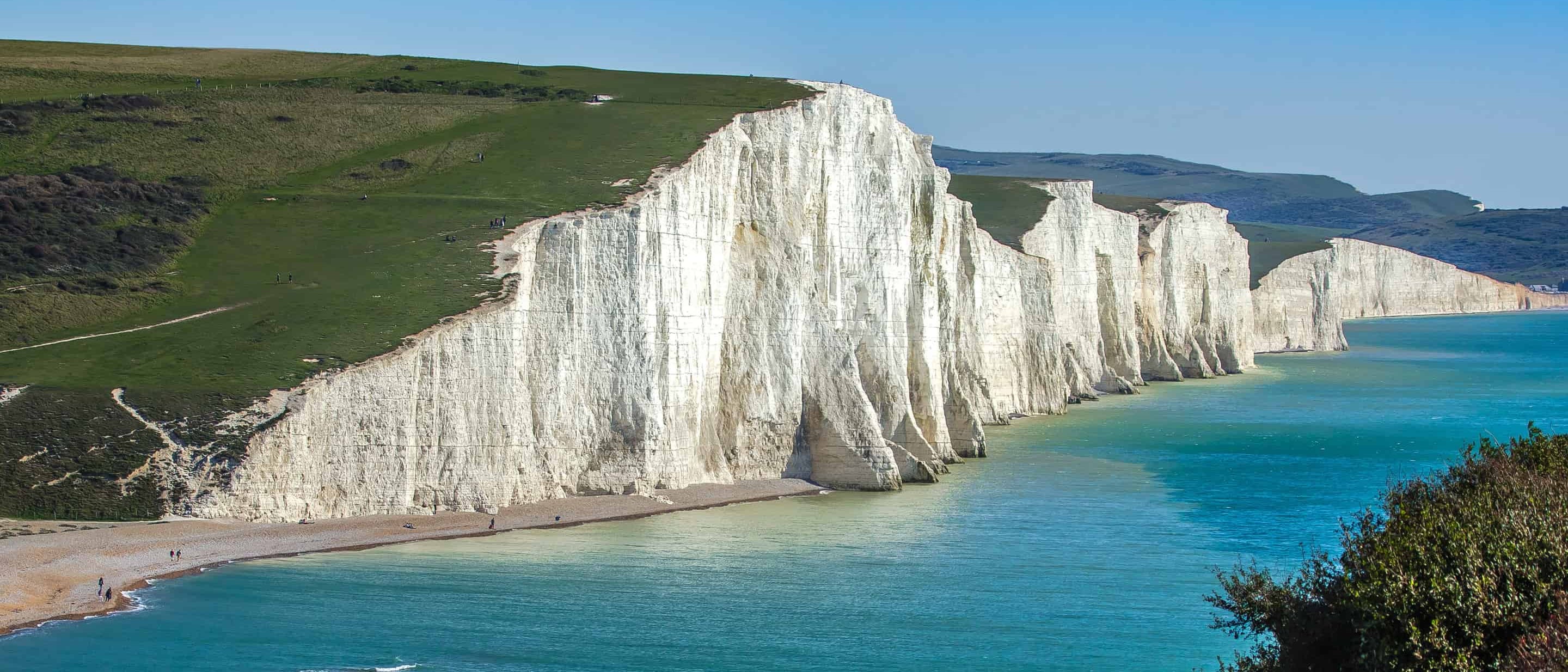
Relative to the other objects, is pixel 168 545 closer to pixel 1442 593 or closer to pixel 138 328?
pixel 138 328

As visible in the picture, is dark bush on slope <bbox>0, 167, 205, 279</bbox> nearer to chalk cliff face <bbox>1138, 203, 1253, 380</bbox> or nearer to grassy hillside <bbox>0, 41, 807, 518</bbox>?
grassy hillside <bbox>0, 41, 807, 518</bbox>

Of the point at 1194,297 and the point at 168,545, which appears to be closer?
the point at 168,545

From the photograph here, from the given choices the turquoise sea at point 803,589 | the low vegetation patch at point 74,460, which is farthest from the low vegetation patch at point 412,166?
the turquoise sea at point 803,589

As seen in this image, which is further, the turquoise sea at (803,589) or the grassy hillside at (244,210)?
the grassy hillside at (244,210)

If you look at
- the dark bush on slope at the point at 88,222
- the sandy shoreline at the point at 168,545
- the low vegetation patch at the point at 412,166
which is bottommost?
the sandy shoreline at the point at 168,545

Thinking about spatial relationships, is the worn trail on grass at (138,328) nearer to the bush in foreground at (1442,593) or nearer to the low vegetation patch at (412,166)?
the low vegetation patch at (412,166)

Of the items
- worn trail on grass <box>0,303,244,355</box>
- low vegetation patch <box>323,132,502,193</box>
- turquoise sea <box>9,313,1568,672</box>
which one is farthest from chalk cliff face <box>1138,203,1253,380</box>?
worn trail on grass <box>0,303,244,355</box>

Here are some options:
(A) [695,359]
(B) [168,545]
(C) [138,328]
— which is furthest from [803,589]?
(C) [138,328]
